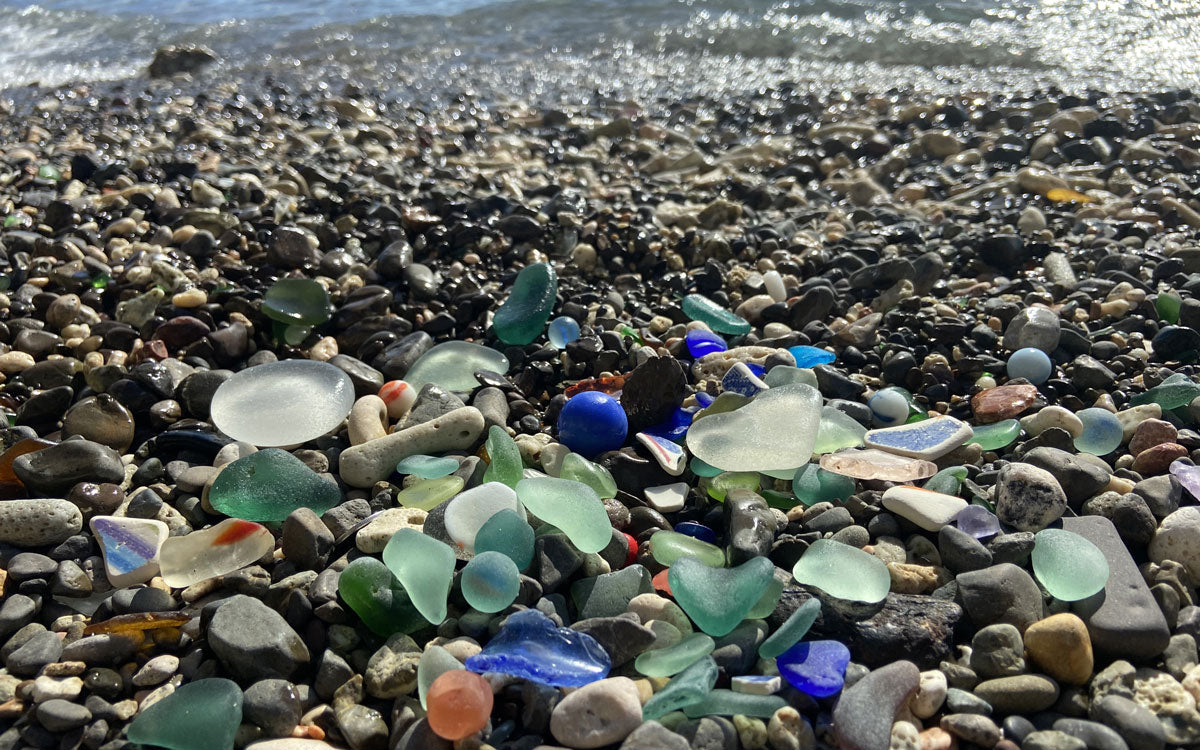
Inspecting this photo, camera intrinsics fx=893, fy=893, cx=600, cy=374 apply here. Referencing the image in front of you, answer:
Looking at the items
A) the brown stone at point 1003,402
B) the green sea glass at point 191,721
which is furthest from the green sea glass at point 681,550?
the brown stone at point 1003,402

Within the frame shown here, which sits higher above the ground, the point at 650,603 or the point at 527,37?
the point at 527,37

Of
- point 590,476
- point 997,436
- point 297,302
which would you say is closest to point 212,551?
point 590,476

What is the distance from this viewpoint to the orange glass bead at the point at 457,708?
1.56 meters

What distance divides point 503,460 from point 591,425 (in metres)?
0.30

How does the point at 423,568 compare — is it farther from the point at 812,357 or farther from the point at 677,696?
the point at 812,357

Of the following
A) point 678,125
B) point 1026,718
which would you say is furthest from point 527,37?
point 1026,718

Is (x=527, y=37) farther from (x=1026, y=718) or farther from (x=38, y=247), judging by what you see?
(x=1026, y=718)

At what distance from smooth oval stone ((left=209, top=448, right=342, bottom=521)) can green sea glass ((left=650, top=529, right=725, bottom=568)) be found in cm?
80

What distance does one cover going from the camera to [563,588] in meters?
1.99

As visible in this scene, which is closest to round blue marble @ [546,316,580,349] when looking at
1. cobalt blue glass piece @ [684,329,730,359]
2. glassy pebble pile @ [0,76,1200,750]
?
glassy pebble pile @ [0,76,1200,750]

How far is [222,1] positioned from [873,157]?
27.2ft

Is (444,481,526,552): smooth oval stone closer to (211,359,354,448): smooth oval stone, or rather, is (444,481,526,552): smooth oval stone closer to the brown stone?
(211,359,354,448): smooth oval stone

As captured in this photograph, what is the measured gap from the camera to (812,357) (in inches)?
114

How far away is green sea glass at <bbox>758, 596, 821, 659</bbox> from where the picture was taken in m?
1.74
